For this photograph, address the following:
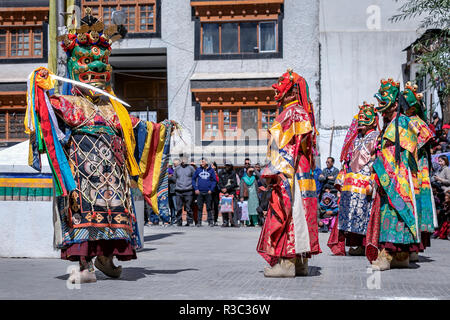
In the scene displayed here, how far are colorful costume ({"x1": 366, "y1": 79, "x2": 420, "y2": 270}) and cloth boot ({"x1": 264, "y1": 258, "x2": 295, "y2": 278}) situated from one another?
54.8 inches

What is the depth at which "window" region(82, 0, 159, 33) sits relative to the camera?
28.2 meters

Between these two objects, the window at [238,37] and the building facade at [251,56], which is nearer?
the building facade at [251,56]

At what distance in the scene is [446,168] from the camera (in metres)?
15.6

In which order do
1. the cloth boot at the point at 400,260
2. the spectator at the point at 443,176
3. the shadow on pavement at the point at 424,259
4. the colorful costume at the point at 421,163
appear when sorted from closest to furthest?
the cloth boot at the point at 400,260 < the colorful costume at the point at 421,163 < the shadow on pavement at the point at 424,259 < the spectator at the point at 443,176

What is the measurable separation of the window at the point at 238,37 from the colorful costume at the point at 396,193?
62.2 ft

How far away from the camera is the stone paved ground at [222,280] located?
671 cm

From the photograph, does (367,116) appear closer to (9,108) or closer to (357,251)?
(357,251)

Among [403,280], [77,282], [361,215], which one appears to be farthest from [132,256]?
[361,215]

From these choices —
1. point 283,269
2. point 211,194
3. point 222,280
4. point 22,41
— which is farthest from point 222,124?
point 222,280

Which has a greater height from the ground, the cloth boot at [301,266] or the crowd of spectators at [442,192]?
the crowd of spectators at [442,192]

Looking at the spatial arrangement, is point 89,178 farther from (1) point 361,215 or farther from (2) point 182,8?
(2) point 182,8

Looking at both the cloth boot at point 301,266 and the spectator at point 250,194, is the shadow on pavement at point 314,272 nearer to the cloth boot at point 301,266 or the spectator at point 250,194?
→ the cloth boot at point 301,266

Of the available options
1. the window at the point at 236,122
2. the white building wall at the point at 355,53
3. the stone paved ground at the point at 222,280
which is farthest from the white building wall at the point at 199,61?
the stone paved ground at the point at 222,280

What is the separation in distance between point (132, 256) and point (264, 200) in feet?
37.1
